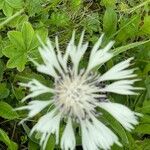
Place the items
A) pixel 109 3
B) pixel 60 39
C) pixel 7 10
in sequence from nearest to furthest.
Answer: pixel 7 10
pixel 60 39
pixel 109 3

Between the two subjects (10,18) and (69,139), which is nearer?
(69,139)

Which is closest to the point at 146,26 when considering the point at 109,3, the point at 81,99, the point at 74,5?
the point at 109,3

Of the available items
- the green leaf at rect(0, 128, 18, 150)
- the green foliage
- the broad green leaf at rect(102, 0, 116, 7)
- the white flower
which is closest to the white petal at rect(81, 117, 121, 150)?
the white flower

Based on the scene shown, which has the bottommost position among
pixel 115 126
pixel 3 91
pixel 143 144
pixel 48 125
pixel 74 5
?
pixel 143 144

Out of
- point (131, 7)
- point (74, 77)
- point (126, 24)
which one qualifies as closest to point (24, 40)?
point (74, 77)

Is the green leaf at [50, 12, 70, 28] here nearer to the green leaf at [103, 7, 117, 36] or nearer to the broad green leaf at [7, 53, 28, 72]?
the green leaf at [103, 7, 117, 36]

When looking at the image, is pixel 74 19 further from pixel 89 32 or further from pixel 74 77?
pixel 74 77

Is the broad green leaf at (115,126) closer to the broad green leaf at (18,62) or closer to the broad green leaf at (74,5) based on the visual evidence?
the broad green leaf at (18,62)

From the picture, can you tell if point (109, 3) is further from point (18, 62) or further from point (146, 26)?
point (18, 62)
